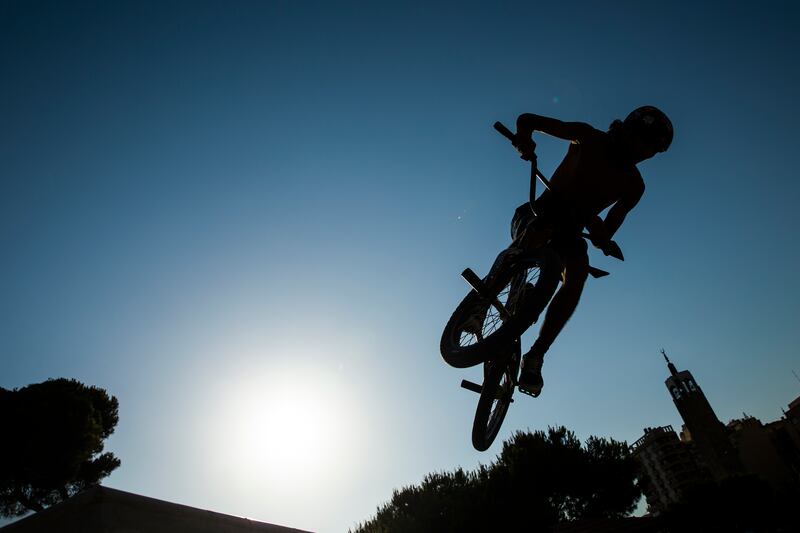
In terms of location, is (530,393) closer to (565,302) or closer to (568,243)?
(565,302)

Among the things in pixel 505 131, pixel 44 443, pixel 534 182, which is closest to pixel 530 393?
pixel 534 182

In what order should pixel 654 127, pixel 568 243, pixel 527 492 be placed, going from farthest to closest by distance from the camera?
pixel 527 492
pixel 568 243
pixel 654 127

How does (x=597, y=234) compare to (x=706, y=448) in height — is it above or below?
below

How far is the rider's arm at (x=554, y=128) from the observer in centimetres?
393

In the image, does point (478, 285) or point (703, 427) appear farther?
point (703, 427)

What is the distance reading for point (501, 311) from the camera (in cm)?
422

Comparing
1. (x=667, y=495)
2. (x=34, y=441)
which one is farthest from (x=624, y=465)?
(x=667, y=495)

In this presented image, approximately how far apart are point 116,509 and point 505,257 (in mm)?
6390

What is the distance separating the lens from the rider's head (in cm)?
382

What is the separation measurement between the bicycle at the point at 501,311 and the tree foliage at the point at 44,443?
76.0ft

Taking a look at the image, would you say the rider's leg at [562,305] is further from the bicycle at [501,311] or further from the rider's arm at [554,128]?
the rider's arm at [554,128]

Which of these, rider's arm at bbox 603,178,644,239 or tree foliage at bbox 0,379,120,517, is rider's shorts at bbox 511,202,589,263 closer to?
rider's arm at bbox 603,178,644,239

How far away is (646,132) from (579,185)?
2.47ft

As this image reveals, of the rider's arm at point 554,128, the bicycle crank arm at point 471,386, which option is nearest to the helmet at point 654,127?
the rider's arm at point 554,128
